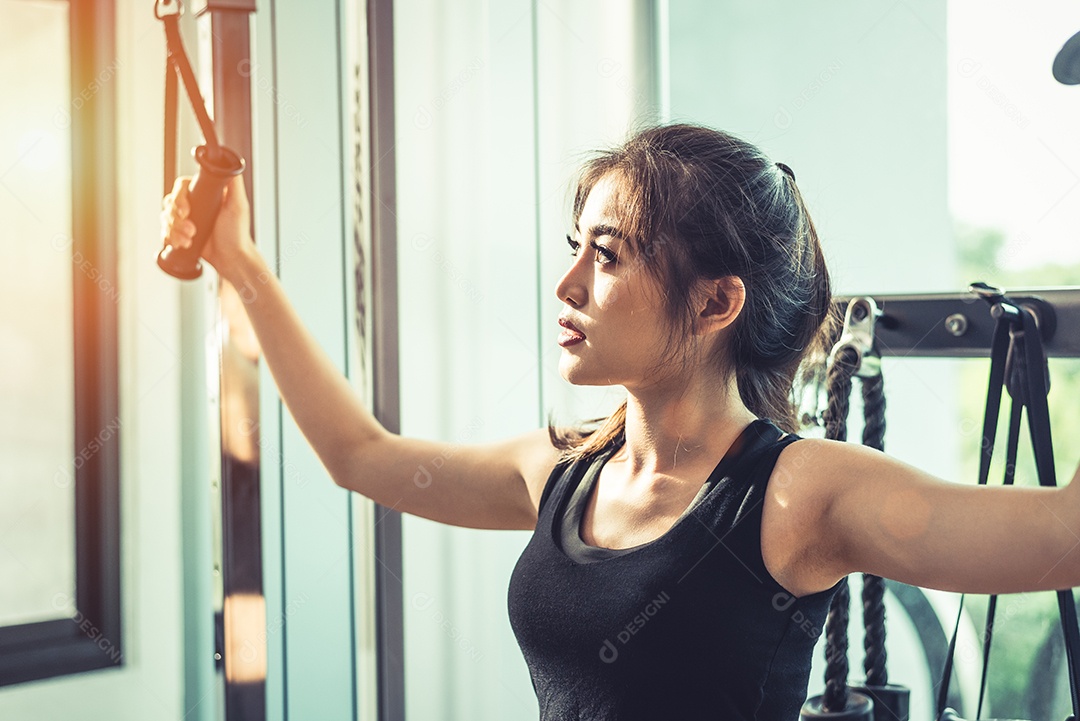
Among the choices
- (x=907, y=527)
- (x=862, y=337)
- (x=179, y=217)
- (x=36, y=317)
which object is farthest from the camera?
→ (x=36, y=317)

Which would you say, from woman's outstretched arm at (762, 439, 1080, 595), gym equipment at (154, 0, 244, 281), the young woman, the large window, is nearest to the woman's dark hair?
the young woman

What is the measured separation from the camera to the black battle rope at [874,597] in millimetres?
692

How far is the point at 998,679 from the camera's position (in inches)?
34.4

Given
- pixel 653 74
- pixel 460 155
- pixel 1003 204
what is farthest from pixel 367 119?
pixel 1003 204

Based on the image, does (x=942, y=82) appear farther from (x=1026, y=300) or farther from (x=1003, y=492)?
(x=1003, y=492)

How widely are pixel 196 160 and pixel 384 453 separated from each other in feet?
1.03

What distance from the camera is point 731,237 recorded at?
0.71 meters

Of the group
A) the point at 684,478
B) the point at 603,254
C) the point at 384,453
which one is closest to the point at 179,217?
the point at 384,453

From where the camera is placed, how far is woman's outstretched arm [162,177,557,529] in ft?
2.82

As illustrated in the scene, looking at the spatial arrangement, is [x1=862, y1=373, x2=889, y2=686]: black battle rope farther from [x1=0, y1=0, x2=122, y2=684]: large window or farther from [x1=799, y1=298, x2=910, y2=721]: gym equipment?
[x1=0, y1=0, x2=122, y2=684]: large window

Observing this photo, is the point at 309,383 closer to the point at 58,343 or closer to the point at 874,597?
the point at 874,597

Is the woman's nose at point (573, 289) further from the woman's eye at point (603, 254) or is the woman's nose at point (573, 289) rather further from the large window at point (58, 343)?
the large window at point (58, 343)

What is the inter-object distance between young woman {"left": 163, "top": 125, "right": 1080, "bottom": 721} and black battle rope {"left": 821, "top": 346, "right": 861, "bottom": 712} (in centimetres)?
2

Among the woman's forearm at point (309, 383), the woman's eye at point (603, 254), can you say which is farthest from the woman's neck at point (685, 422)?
the woman's forearm at point (309, 383)
